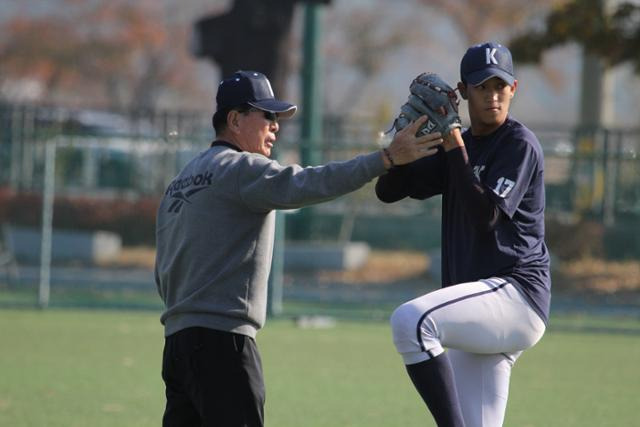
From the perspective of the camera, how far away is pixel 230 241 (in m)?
5.21

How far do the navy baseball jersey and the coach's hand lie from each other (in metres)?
0.16

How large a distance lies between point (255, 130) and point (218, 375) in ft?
3.52

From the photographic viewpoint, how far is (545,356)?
11.7 metres

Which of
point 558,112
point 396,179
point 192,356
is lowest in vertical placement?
point 558,112

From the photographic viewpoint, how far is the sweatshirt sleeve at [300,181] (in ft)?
16.5

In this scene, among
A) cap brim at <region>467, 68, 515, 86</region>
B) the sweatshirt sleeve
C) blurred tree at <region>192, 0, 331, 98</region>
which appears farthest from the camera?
blurred tree at <region>192, 0, 331, 98</region>

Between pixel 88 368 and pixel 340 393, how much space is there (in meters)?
2.28

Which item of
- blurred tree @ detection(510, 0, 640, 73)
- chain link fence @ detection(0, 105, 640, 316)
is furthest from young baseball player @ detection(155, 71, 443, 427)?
blurred tree @ detection(510, 0, 640, 73)

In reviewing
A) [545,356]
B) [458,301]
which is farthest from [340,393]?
[458,301]

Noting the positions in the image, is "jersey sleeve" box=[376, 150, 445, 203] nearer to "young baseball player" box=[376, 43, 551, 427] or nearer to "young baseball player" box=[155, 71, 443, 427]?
"young baseball player" box=[376, 43, 551, 427]

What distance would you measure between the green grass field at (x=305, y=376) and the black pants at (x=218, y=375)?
2675mm

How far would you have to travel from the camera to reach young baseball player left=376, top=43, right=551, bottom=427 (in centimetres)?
520

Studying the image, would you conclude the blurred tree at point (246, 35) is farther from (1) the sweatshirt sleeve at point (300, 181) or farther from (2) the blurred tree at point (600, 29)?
(1) the sweatshirt sleeve at point (300, 181)

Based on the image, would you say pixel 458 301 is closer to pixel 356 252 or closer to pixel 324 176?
pixel 324 176
